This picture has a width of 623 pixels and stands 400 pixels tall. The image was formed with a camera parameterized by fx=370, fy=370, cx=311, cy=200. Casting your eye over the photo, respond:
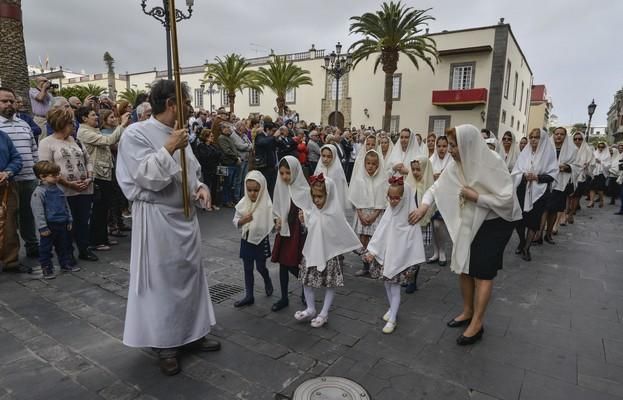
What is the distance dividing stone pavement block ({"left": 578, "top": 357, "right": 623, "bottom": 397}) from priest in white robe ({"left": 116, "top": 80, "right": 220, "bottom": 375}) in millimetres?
3106

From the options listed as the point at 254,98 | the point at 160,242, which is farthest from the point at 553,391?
the point at 254,98

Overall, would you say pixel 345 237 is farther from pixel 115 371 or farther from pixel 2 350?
pixel 2 350

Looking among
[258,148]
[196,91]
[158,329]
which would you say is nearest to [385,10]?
[258,148]

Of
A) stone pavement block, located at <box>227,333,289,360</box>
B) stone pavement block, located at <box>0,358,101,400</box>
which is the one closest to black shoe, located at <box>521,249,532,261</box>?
stone pavement block, located at <box>227,333,289,360</box>

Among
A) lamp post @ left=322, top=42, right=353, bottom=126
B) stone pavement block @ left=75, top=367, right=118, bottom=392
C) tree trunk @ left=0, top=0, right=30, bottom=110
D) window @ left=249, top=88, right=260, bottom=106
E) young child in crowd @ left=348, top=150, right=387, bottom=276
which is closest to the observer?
stone pavement block @ left=75, top=367, right=118, bottom=392

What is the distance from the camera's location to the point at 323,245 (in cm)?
361

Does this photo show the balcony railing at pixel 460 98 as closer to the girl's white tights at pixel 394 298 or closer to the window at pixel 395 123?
the window at pixel 395 123

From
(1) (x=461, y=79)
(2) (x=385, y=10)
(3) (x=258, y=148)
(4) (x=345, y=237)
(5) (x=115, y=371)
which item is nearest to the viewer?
(5) (x=115, y=371)

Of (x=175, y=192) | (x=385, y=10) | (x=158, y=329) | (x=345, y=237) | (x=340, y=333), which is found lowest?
(x=340, y=333)

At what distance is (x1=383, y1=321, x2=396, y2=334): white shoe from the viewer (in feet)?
11.5

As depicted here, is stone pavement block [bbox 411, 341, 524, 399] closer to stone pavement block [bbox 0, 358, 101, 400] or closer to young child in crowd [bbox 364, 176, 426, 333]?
young child in crowd [bbox 364, 176, 426, 333]

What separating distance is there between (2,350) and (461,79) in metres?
29.0

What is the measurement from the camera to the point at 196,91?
137 ft

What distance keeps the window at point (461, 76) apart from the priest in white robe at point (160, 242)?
27.6m
